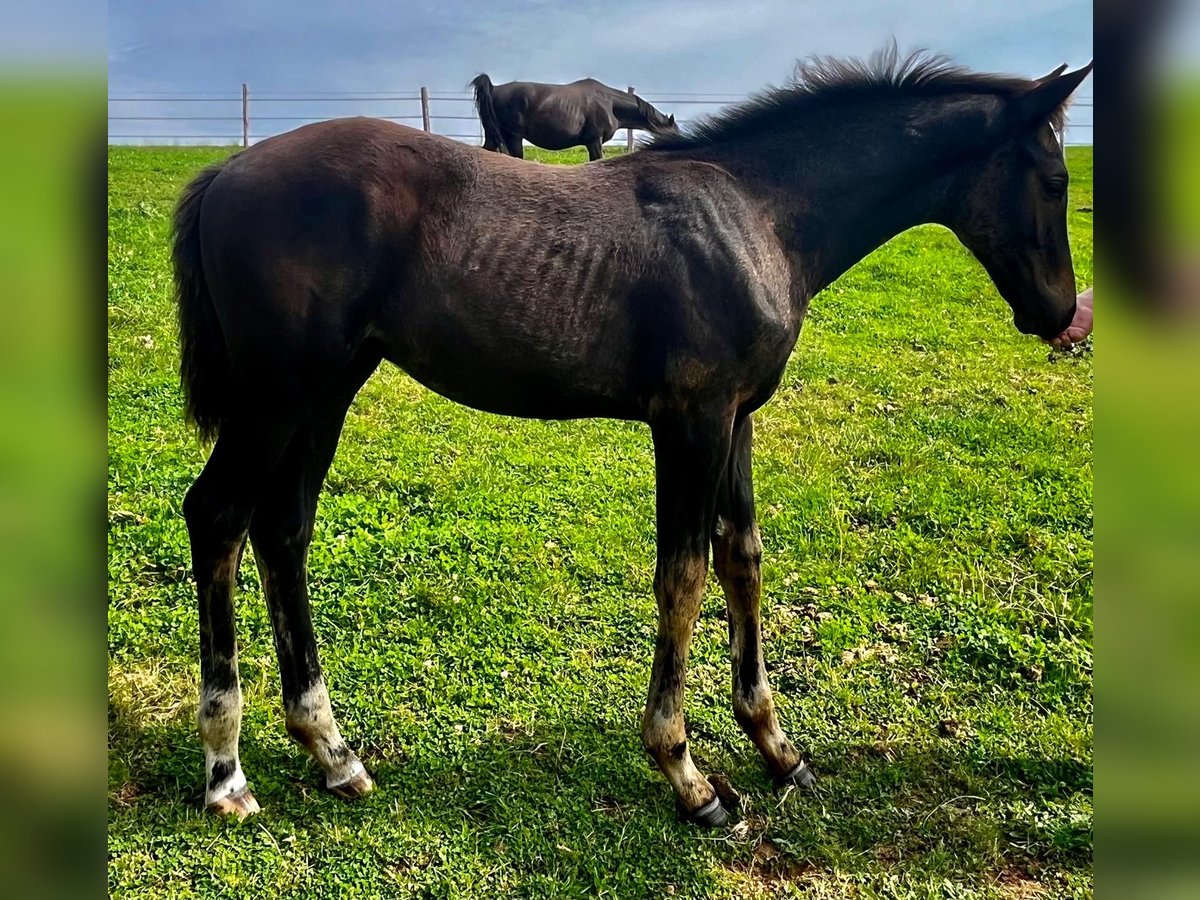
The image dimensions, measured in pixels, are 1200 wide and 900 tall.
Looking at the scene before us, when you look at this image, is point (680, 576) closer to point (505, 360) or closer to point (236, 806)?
point (505, 360)

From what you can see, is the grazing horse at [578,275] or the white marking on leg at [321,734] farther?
the white marking on leg at [321,734]

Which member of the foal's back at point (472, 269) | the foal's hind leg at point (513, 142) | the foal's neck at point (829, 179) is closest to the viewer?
the foal's back at point (472, 269)

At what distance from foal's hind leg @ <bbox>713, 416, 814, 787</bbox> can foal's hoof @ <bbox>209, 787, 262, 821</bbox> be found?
1632 millimetres

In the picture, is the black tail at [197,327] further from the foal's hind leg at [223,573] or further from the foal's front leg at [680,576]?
the foal's front leg at [680,576]

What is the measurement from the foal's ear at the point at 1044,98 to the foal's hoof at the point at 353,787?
2.89 meters

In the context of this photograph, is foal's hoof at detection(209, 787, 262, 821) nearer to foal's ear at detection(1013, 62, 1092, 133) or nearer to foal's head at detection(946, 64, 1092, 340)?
foal's head at detection(946, 64, 1092, 340)

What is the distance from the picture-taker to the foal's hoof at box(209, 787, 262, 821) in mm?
2557

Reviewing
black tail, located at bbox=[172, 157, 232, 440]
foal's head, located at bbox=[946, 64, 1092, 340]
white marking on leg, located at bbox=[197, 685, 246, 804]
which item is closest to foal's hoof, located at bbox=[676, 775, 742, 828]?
white marking on leg, located at bbox=[197, 685, 246, 804]

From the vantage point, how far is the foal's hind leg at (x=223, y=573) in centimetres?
235
